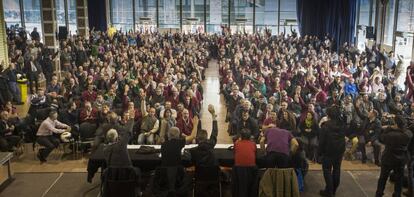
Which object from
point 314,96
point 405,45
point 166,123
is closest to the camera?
point 166,123

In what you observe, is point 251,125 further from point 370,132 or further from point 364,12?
point 364,12

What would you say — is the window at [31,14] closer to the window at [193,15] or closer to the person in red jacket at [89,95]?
the window at [193,15]

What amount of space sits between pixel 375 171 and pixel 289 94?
3.49 m

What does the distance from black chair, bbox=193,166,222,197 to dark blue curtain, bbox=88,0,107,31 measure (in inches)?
828

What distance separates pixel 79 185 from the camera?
696 cm

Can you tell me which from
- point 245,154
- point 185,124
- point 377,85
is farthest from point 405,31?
point 245,154

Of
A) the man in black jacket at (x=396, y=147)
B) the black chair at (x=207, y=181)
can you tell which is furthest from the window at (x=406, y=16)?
the black chair at (x=207, y=181)

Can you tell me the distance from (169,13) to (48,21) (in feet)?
34.2

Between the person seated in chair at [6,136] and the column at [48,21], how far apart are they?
8.69 metres

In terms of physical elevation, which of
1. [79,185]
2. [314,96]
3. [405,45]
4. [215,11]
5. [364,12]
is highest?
[215,11]

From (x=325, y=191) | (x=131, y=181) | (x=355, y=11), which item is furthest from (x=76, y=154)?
(x=355, y=11)

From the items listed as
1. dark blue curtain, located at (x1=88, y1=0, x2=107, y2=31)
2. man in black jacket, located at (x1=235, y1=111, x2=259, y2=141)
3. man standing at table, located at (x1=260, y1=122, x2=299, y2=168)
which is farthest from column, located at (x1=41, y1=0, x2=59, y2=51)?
man standing at table, located at (x1=260, y1=122, x2=299, y2=168)

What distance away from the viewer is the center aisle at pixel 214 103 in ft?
32.1

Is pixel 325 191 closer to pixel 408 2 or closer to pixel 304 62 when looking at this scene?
pixel 304 62
